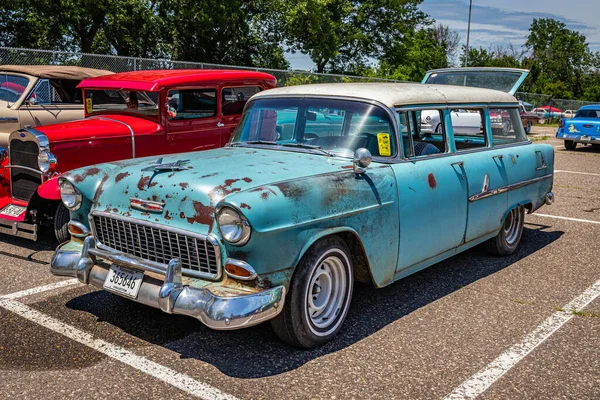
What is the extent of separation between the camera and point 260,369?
11.6ft

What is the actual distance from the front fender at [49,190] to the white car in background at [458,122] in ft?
11.4

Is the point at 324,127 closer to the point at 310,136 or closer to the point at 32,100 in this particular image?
the point at 310,136

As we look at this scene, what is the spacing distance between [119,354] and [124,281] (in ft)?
1.46

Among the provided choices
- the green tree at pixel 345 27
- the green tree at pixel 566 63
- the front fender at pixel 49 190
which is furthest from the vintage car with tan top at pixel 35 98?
the green tree at pixel 566 63

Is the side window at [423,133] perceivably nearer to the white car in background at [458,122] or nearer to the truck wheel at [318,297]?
the white car in background at [458,122]

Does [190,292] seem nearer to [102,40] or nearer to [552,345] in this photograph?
[552,345]

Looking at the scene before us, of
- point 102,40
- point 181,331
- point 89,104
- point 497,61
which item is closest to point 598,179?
point 89,104

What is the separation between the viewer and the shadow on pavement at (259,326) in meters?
3.65

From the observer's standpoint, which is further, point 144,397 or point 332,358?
point 332,358

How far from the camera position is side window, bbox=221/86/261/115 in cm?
773

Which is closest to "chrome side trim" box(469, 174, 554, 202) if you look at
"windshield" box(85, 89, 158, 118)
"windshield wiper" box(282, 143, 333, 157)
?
"windshield wiper" box(282, 143, 333, 157)

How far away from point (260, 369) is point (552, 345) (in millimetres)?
1963

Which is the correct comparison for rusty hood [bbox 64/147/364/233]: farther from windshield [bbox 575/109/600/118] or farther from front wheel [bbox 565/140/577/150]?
front wheel [bbox 565/140/577/150]

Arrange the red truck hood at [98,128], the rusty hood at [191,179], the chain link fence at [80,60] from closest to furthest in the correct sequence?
the rusty hood at [191,179], the red truck hood at [98,128], the chain link fence at [80,60]
